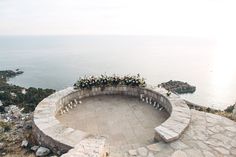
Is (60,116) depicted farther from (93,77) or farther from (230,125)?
(230,125)

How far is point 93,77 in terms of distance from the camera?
921 cm

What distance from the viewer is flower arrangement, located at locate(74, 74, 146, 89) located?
887cm

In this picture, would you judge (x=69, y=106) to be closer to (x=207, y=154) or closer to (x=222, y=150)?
(x=207, y=154)

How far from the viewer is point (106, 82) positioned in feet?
29.9

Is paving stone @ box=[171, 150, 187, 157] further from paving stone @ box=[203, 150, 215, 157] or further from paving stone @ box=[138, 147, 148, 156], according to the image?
paving stone @ box=[138, 147, 148, 156]

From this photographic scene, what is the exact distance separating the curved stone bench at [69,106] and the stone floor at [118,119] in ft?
1.13

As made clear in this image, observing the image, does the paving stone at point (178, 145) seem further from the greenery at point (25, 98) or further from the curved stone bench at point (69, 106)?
the greenery at point (25, 98)

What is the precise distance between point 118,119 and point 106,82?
243cm

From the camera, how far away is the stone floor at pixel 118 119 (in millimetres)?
5887

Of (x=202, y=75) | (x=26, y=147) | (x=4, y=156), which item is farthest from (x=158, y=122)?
(x=202, y=75)

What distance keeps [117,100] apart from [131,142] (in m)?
2.99

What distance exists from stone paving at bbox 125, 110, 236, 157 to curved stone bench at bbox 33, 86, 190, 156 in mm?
229

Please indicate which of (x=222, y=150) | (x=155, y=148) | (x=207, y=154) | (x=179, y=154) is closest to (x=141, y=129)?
(x=155, y=148)

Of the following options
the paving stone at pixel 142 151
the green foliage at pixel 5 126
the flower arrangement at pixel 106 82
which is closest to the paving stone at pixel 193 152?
the paving stone at pixel 142 151
